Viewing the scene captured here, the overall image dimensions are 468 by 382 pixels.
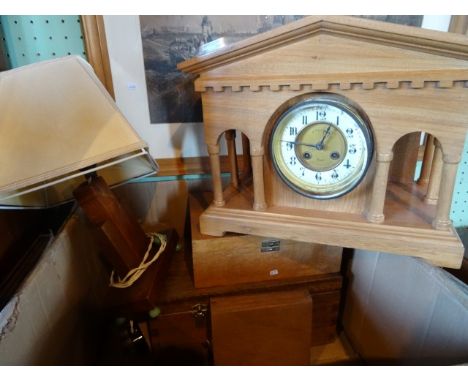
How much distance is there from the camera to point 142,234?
2.87 feet

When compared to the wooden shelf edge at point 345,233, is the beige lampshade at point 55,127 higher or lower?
higher

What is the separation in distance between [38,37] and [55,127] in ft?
1.63

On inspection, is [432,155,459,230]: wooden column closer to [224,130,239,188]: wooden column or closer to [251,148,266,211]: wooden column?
[251,148,266,211]: wooden column

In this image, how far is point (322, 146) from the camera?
675mm

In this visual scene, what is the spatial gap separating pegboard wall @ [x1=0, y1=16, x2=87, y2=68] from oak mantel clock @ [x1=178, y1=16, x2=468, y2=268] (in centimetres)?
43

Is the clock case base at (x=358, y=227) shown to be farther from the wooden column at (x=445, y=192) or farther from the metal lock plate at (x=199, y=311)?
the metal lock plate at (x=199, y=311)

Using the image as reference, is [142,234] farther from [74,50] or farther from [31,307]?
[74,50]

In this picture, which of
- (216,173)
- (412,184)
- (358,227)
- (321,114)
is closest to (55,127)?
(216,173)

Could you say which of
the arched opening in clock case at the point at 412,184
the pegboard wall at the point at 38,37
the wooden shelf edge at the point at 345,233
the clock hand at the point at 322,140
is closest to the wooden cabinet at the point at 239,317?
the wooden shelf edge at the point at 345,233

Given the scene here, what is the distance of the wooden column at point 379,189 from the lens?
2.05 feet

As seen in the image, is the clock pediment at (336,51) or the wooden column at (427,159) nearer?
the clock pediment at (336,51)

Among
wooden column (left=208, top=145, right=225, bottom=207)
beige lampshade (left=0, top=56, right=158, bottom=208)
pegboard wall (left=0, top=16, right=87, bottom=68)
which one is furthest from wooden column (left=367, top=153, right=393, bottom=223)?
pegboard wall (left=0, top=16, right=87, bottom=68)

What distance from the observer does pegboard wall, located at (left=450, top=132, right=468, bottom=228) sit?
1.02 m

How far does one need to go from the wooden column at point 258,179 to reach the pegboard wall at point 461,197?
2.34 ft
